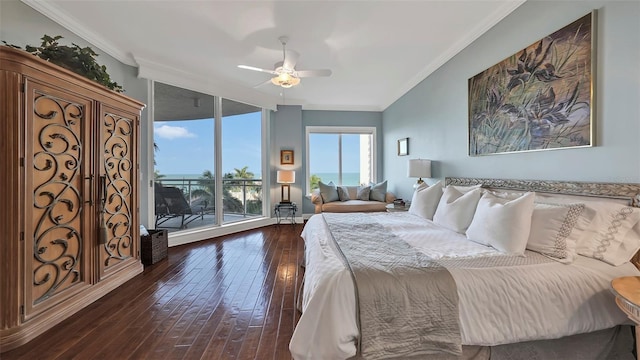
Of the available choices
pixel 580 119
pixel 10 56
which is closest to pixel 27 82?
pixel 10 56

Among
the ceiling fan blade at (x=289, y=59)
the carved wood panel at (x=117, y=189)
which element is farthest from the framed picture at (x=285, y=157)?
the carved wood panel at (x=117, y=189)

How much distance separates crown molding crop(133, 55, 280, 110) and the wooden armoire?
1441 millimetres

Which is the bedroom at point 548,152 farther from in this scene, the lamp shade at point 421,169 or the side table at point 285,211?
the side table at point 285,211

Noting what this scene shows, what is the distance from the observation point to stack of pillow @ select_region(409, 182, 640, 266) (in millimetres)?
1618

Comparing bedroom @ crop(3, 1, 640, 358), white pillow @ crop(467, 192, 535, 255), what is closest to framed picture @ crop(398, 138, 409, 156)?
bedroom @ crop(3, 1, 640, 358)

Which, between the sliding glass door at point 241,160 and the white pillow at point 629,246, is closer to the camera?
the white pillow at point 629,246

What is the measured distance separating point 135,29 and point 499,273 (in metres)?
4.17

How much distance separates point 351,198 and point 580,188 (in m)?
4.27

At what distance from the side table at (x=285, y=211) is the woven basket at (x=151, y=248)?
2.57 metres

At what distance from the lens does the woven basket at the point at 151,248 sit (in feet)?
10.9

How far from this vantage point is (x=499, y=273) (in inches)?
57.8

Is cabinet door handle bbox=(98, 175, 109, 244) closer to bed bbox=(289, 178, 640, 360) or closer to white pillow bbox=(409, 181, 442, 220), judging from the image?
bed bbox=(289, 178, 640, 360)

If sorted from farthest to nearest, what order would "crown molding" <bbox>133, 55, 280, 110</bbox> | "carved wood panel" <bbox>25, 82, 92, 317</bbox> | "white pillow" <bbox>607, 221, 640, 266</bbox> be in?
"crown molding" <bbox>133, 55, 280, 110</bbox>, "carved wood panel" <bbox>25, 82, 92, 317</bbox>, "white pillow" <bbox>607, 221, 640, 266</bbox>

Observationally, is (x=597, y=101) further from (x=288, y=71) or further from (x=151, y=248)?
(x=151, y=248)
